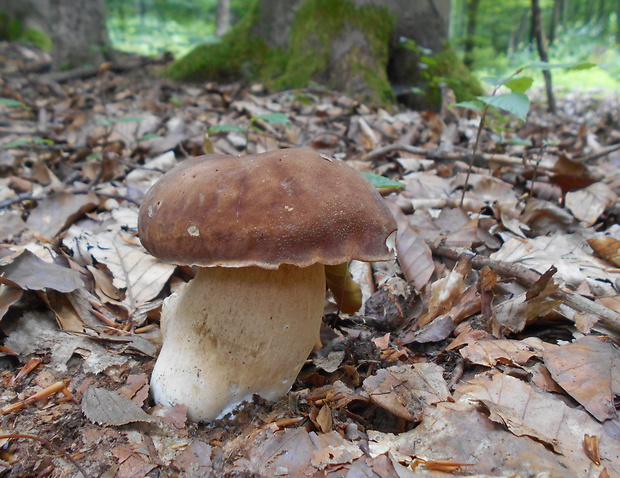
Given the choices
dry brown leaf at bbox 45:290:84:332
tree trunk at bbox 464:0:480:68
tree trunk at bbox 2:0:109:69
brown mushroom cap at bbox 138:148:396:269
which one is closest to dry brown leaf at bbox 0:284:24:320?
dry brown leaf at bbox 45:290:84:332

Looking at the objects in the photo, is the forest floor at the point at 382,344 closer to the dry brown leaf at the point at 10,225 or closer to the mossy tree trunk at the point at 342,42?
the dry brown leaf at the point at 10,225

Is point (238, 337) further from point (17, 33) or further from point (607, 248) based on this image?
point (17, 33)

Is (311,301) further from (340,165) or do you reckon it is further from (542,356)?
(542,356)

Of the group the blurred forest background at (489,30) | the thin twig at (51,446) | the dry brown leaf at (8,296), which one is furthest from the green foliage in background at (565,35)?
the thin twig at (51,446)

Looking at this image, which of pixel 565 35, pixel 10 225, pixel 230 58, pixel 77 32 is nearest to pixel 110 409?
pixel 10 225

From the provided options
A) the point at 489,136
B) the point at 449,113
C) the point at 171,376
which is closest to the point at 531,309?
the point at 171,376

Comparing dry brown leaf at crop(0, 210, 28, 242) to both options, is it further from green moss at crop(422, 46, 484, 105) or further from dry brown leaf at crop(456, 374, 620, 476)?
green moss at crop(422, 46, 484, 105)
